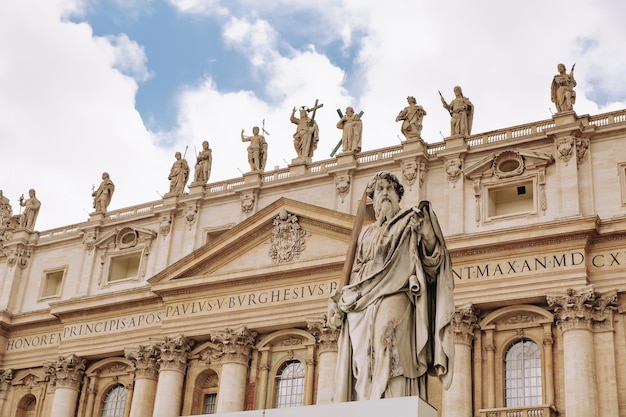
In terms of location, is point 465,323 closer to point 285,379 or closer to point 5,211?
point 285,379

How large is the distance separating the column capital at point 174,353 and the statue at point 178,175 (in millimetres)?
6077

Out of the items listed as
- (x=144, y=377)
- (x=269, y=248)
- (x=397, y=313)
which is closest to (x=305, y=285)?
(x=269, y=248)

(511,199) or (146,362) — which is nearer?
(511,199)

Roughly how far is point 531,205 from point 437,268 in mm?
21906

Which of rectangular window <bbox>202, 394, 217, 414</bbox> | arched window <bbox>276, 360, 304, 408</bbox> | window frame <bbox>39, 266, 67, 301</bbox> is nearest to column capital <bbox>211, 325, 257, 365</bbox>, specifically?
arched window <bbox>276, 360, 304, 408</bbox>

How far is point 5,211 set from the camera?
41031 mm

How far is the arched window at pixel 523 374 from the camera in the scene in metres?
26.6

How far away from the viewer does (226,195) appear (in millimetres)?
34031

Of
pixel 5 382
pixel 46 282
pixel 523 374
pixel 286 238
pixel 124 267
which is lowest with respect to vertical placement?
pixel 523 374

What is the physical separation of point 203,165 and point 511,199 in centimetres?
1163

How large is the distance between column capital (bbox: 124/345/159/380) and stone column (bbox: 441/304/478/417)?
10340mm

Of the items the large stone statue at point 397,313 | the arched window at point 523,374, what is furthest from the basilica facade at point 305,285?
the large stone statue at point 397,313

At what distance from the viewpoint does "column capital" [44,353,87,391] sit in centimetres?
3409

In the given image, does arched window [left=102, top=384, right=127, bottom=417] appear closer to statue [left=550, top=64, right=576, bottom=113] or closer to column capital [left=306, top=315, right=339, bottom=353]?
column capital [left=306, top=315, right=339, bottom=353]
